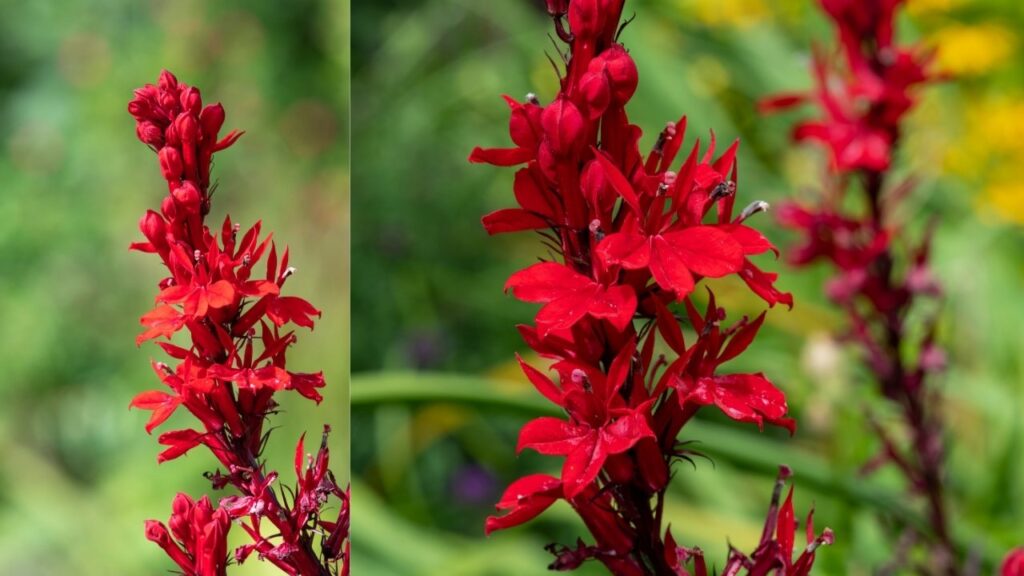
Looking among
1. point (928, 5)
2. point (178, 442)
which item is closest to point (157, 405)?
point (178, 442)

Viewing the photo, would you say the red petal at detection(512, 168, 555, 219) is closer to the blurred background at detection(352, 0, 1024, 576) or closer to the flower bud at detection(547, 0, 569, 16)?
the flower bud at detection(547, 0, 569, 16)

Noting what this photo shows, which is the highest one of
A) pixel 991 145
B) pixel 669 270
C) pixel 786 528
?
pixel 669 270

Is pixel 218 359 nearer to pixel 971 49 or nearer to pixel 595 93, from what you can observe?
pixel 595 93

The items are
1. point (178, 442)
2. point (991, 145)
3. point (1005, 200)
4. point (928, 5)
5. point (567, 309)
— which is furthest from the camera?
point (928, 5)

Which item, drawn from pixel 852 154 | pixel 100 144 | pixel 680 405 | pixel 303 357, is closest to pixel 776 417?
pixel 680 405

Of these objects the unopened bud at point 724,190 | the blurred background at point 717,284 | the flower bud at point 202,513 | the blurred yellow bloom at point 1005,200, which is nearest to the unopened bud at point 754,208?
the unopened bud at point 724,190

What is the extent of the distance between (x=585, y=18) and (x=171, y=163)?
165 millimetres

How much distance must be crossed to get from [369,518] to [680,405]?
1.46 m

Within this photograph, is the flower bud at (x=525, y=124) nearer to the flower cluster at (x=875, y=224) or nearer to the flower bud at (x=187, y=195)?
the flower bud at (x=187, y=195)

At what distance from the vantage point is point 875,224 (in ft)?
3.14

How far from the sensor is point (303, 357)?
51cm

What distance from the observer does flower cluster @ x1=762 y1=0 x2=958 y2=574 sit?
91 cm

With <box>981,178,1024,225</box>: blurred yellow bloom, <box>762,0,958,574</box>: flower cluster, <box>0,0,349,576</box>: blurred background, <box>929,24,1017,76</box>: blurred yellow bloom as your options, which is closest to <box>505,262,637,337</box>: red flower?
<box>0,0,349,576</box>: blurred background

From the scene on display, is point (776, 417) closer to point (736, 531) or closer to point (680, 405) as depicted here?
point (680, 405)
